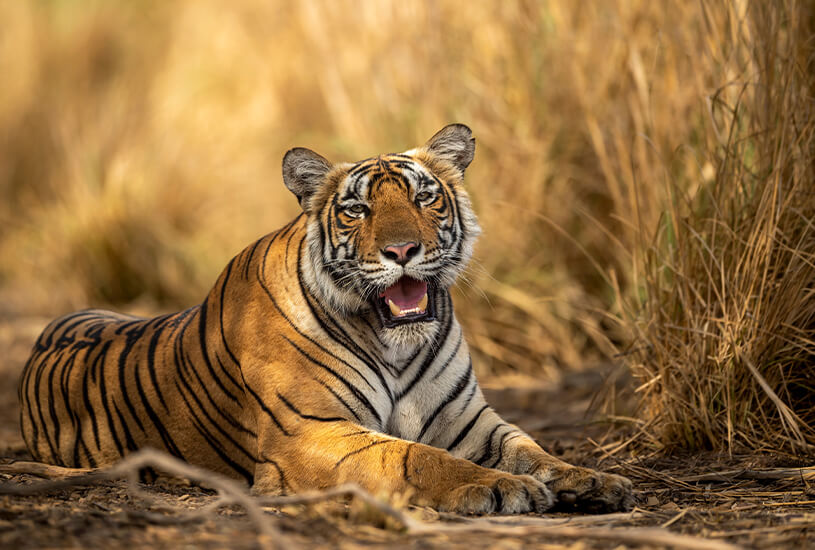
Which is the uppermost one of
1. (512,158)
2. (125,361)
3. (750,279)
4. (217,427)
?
(512,158)

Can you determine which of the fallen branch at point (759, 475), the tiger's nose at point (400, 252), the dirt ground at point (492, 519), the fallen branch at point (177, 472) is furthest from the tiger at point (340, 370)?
the fallen branch at point (759, 475)

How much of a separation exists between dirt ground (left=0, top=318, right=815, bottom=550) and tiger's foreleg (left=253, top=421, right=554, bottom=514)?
76mm

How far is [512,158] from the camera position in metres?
5.84

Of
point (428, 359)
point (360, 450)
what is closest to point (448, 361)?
point (428, 359)

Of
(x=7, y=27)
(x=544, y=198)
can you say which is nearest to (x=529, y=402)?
(x=544, y=198)

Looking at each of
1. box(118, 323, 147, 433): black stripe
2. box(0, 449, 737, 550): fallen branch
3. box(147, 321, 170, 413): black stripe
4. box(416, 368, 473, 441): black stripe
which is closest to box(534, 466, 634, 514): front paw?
box(0, 449, 737, 550): fallen branch

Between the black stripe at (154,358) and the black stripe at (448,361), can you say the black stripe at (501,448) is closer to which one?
the black stripe at (448,361)

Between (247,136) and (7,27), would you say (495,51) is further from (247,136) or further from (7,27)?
(7,27)

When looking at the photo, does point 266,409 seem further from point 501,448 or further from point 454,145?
point 454,145

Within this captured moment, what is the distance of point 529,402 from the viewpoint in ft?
17.1

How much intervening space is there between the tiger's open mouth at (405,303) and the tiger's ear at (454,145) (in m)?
0.59

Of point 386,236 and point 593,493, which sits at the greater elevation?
Answer: point 386,236

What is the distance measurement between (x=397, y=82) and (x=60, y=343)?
3.25 metres

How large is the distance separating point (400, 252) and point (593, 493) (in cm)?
94
